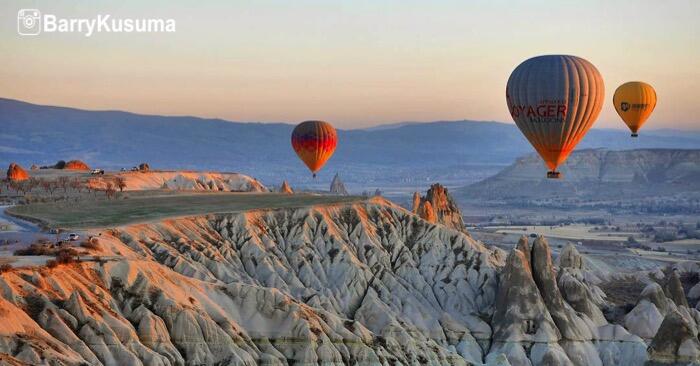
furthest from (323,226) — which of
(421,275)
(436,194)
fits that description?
(436,194)

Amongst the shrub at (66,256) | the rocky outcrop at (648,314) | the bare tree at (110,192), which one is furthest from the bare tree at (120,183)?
the shrub at (66,256)

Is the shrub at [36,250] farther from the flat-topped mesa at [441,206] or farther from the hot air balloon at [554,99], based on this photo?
the flat-topped mesa at [441,206]

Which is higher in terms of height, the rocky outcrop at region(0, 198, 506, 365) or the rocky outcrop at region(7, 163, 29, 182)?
the rocky outcrop at region(7, 163, 29, 182)

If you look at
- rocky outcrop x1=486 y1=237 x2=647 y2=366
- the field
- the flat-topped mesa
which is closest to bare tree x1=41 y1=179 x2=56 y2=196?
the field

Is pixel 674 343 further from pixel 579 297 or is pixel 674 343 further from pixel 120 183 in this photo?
pixel 120 183

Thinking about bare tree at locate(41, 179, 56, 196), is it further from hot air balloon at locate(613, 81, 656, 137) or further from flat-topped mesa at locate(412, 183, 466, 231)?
hot air balloon at locate(613, 81, 656, 137)

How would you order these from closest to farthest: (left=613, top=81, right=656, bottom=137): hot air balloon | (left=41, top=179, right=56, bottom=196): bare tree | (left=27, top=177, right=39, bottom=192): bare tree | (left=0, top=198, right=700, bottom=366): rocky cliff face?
(left=0, top=198, right=700, bottom=366): rocky cliff face → (left=41, top=179, right=56, bottom=196): bare tree → (left=27, top=177, right=39, bottom=192): bare tree → (left=613, top=81, right=656, bottom=137): hot air balloon

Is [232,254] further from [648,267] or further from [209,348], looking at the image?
[648,267]
